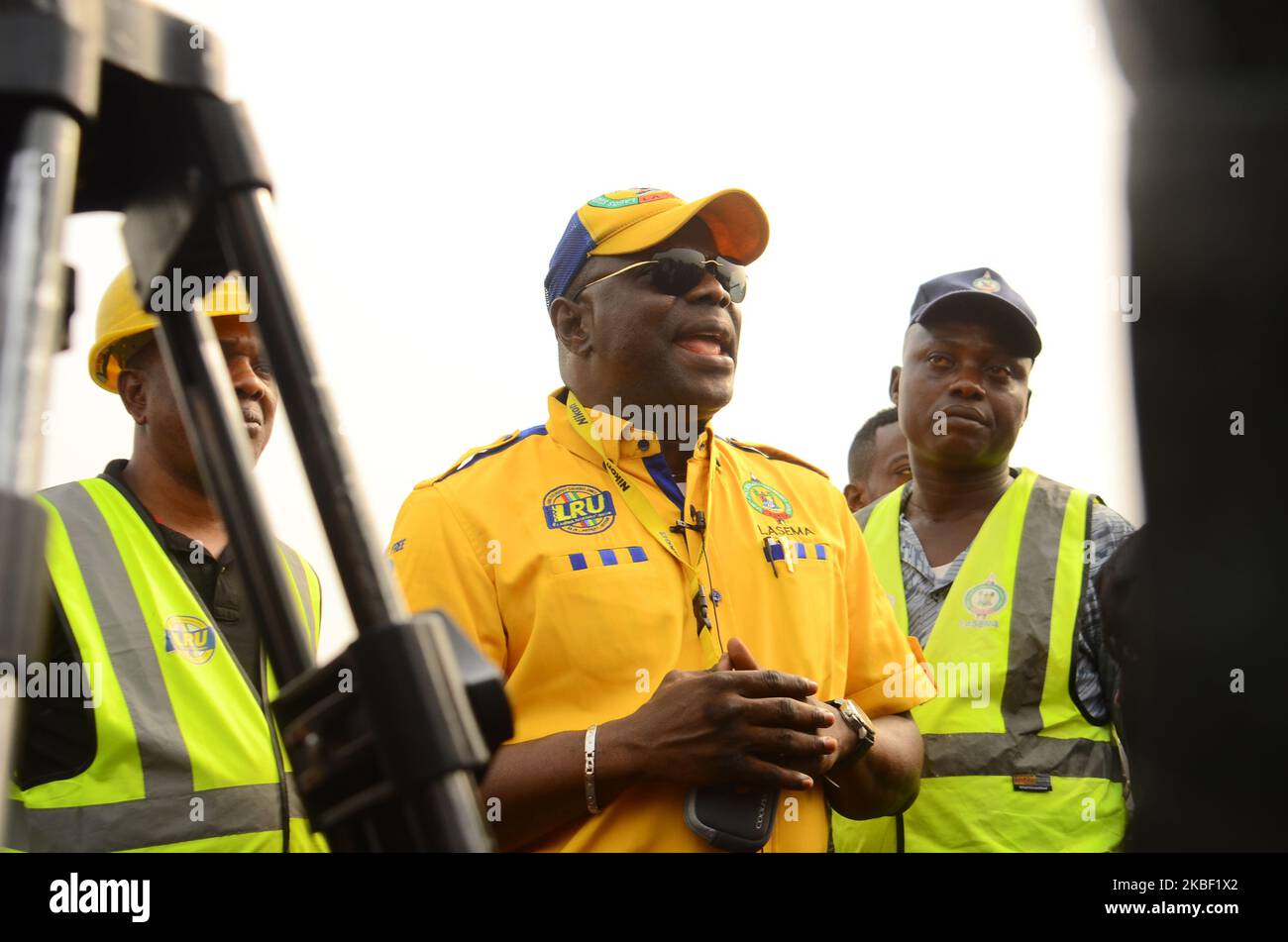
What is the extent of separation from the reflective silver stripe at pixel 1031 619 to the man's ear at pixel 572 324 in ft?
4.98

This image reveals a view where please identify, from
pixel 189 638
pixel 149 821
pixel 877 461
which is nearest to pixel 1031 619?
pixel 189 638

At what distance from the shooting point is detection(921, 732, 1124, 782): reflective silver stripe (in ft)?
12.2

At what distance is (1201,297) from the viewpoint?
56 cm

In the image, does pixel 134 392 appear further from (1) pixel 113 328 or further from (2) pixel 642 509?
(2) pixel 642 509

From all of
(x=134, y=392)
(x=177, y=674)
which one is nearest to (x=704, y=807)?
(x=177, y=674)

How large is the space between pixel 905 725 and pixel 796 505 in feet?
1.97

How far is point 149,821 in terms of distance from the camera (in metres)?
2.91

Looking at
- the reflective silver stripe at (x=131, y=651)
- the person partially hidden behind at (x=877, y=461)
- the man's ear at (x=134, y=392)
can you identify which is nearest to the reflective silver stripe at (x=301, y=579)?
the reflective silver stripe at (x=131, y=651)

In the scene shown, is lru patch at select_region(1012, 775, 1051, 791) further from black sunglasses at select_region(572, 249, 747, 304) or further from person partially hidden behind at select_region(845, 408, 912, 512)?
person partially hidden behind at select_region(845, 408, 912, 512)

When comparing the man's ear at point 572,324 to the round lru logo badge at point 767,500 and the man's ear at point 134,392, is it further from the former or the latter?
the man's ear at point 134,392

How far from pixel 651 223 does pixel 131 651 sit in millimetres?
1635

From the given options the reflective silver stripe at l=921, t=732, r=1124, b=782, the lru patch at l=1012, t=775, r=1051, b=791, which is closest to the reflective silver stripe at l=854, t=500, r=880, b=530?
the reflective silver stripe at l=921, t=732, r=1124, b=782
